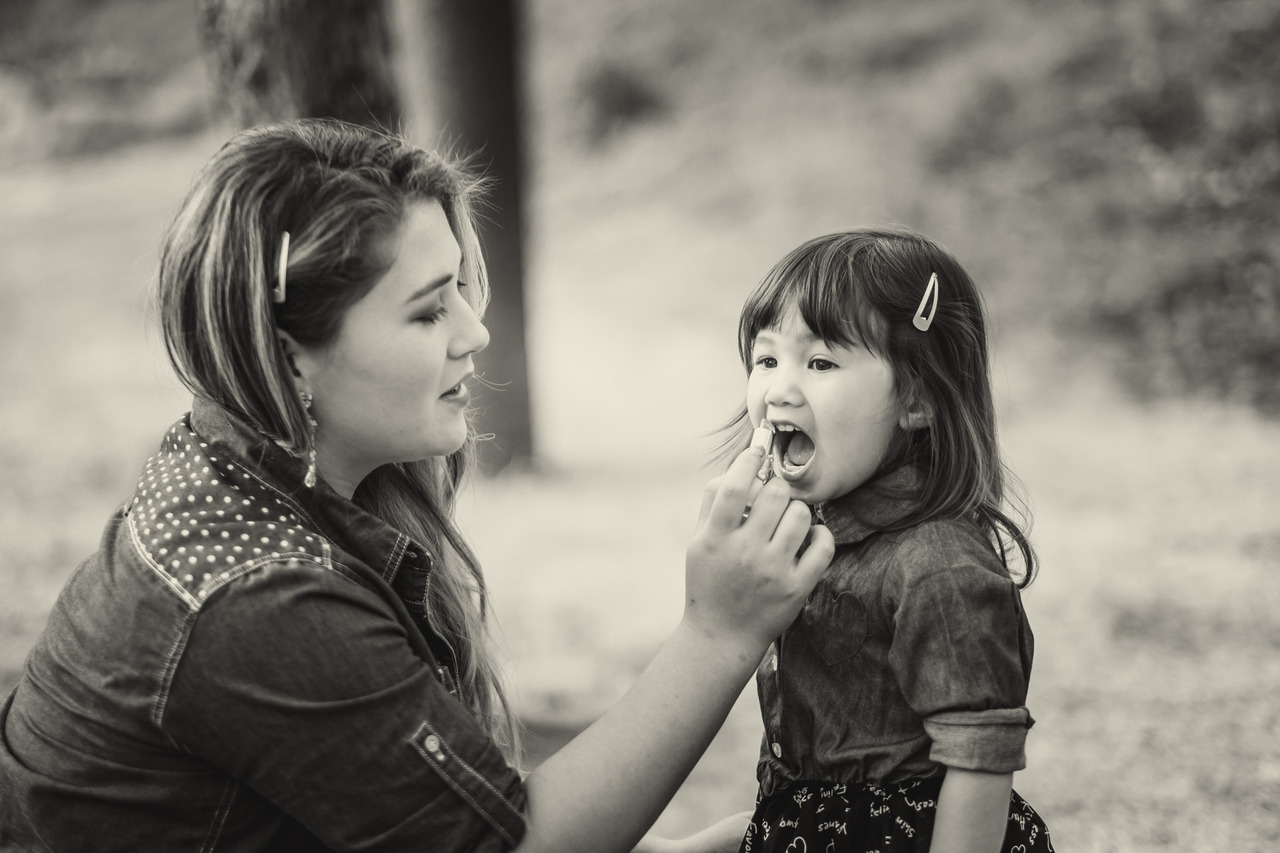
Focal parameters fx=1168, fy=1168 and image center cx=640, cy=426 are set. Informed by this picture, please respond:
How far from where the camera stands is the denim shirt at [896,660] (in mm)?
1554

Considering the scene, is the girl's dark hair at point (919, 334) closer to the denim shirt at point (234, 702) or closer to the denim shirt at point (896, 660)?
the denim shirt at point (896, 660)

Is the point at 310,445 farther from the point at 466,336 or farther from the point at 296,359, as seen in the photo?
the point at 466,336

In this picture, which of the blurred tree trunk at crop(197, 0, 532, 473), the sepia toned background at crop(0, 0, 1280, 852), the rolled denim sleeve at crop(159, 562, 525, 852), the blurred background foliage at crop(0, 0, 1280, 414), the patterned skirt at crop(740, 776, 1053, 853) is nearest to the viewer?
the rolled denim sleeve at crop(159, 562, 525, 852)

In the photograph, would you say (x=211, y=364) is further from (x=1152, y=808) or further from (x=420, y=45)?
(x=420, y=45)

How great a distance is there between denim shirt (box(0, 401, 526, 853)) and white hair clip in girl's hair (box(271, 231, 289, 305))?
0.63 feet

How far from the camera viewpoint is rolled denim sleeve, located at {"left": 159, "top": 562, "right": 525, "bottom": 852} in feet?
4.66

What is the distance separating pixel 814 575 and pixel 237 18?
2.58 meters

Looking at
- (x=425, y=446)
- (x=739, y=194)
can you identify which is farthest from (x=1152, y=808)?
(x=739, y=194)

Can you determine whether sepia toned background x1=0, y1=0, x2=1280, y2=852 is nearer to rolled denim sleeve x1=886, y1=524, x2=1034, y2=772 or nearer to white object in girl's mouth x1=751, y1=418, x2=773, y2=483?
white object in girl's mouth x1=751, y1=418, x2=773, y2=483

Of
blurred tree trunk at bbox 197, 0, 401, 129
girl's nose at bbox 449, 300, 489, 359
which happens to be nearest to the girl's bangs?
girl's nose at bbox 449, 300, 489, 359

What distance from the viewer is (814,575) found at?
164cm

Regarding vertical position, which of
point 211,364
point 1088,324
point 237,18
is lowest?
point 1088,324

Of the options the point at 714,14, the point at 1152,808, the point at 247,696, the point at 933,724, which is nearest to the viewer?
the point at 247,696


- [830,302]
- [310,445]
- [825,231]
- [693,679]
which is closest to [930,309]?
[830,302]
